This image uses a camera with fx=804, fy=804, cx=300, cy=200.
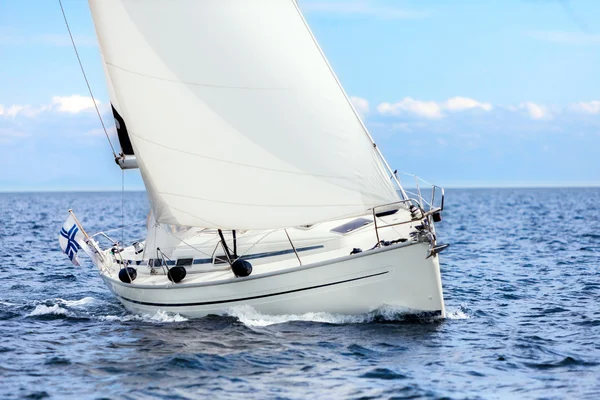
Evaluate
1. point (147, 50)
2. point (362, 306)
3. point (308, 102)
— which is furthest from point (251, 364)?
point (147, 50)

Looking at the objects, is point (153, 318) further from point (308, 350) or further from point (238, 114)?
point (238, 114)

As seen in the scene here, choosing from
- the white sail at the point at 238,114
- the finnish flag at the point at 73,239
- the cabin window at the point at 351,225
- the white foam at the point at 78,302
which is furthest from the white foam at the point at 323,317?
the finnish flag at the point at 73,239

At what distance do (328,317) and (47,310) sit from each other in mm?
7220

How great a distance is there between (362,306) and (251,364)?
10.6ft

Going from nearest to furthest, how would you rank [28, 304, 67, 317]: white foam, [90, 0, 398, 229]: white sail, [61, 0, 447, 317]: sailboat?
1. [61, 0, 447, 317]: sailboat
2. [90, 0, 398, 229]: white sail
3. [28, 304, 67, 317]: white foam

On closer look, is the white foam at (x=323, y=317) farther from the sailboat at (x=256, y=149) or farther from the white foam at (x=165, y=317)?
the white foam at (x=165, y=317)

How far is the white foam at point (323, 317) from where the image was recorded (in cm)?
1571

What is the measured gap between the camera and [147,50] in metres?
16.2

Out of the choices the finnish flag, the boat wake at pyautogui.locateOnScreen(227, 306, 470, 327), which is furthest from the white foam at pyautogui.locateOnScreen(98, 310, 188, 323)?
the finnish flag

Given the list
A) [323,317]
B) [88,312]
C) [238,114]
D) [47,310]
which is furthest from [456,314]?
[47,310]

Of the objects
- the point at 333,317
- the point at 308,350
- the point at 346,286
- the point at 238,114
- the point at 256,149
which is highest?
the point at 238,114

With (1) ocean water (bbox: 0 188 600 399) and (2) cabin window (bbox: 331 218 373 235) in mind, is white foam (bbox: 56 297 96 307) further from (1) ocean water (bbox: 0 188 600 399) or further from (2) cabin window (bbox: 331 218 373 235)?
(2) cabin window (bbox: 331 218 373 235)

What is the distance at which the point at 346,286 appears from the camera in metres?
15.6

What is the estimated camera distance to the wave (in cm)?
1571
